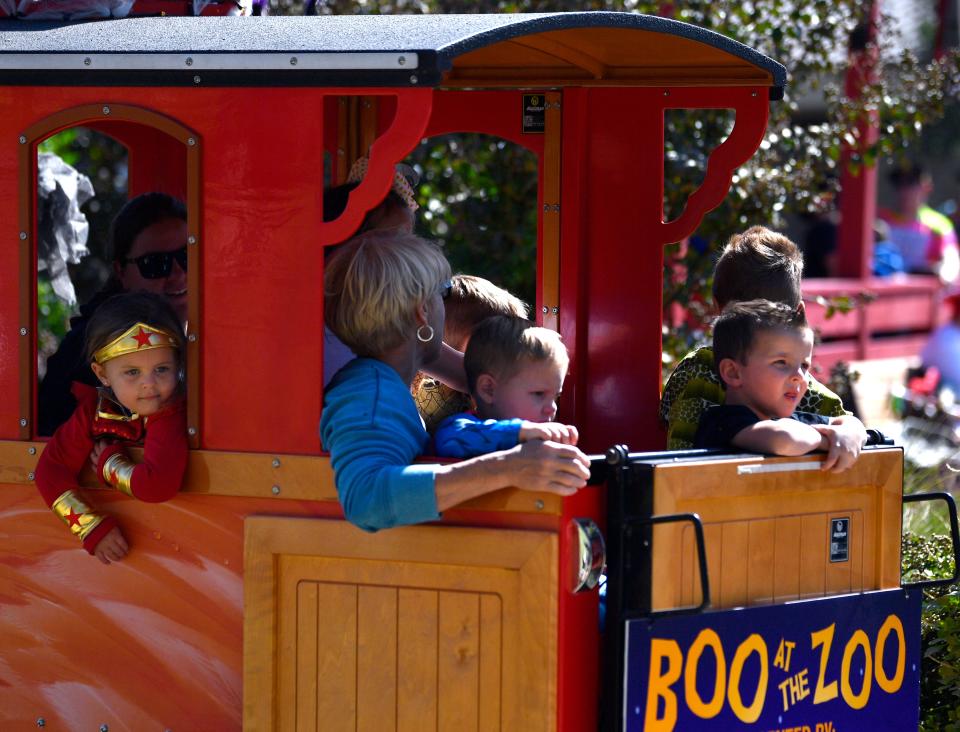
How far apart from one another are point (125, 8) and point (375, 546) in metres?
1.81

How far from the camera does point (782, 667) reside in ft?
11.1

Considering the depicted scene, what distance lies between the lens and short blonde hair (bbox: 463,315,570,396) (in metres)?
3.43

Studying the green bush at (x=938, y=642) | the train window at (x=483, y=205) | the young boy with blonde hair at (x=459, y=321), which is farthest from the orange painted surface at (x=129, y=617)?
the train window at (x=483, y=205)

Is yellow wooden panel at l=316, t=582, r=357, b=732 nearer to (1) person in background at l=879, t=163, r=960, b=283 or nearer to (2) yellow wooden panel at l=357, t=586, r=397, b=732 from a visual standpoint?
(2) yellow wooden panel at l=357, t=586, r=397, b=732

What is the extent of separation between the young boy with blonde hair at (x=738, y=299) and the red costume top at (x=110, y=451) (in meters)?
1.33

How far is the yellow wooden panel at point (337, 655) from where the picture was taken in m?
3.24

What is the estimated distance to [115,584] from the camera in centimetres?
354

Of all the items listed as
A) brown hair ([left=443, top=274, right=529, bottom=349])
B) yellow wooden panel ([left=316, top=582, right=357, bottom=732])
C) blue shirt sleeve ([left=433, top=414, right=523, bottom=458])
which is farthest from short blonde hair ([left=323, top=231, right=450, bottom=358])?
brown hair ([left=443, top=274, right=529, bottom=349])

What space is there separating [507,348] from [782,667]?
1.01 meters

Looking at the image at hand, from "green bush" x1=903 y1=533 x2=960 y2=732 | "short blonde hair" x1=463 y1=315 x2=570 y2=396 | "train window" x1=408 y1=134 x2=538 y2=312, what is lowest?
"green bush" x1=903 y1=533 x2=960 y2=732

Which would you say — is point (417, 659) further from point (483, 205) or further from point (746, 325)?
point (483, 205)

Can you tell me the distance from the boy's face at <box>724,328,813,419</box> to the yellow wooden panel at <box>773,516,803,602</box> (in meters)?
0.32

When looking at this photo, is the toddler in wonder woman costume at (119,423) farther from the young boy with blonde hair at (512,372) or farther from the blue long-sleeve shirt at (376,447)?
the young boy with blonde hair at (512,372)

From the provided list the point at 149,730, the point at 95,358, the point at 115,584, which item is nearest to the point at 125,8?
the point at 95,358
